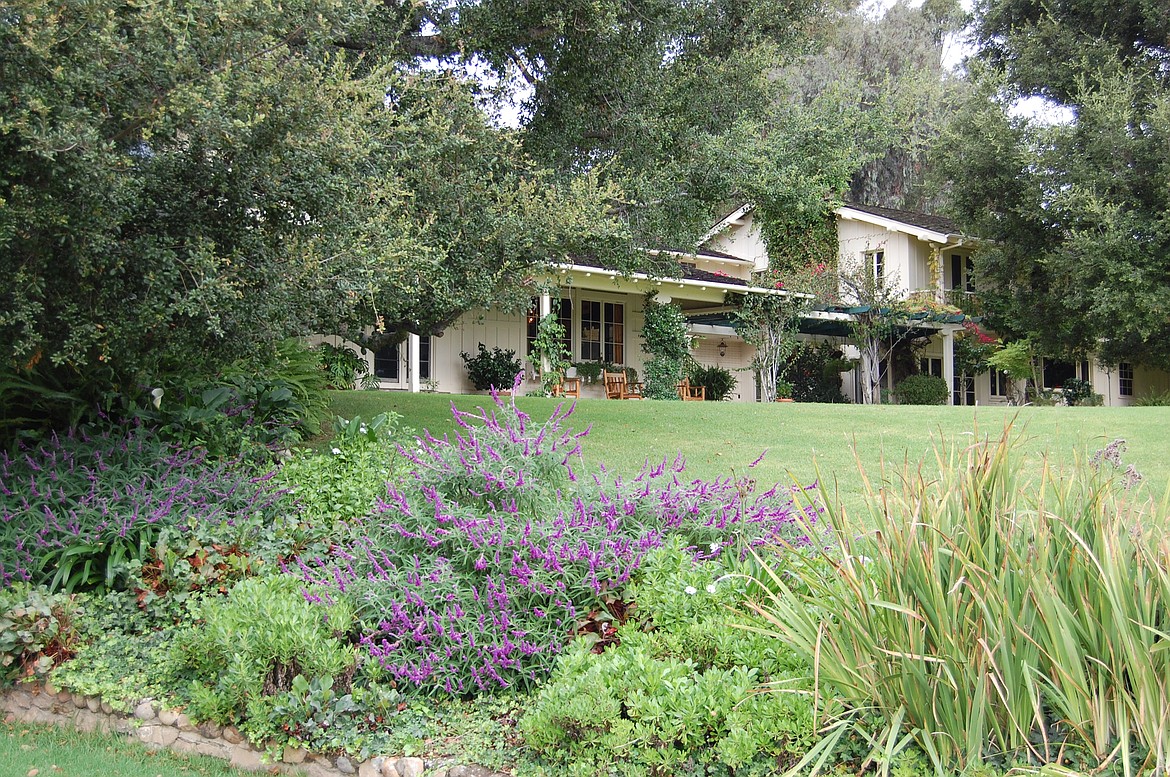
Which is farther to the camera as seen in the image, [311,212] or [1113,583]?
[311,212]

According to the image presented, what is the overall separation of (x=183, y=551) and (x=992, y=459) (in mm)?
4324

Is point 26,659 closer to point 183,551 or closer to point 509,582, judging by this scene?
point 183,551

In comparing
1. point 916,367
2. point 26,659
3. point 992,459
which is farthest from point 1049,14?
point 26,659

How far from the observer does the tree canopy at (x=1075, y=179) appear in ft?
67.4

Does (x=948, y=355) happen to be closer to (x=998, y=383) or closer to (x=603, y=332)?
(x=998, y=383)

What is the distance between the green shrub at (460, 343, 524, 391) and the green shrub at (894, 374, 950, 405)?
1158 centimetres

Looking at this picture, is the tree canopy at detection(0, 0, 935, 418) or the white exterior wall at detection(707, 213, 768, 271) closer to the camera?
the tree canopy at detection(0, 0, 935, 418)

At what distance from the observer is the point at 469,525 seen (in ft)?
15.0

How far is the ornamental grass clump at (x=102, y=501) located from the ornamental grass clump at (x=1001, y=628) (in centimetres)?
391

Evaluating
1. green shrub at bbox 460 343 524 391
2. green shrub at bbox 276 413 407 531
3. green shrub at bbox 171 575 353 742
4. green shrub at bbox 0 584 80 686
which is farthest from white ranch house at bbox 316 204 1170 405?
green shrub at bbox 171 575 353 742

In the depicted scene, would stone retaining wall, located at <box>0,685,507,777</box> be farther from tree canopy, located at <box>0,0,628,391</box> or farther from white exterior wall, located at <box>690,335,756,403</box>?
white exterior wall, located at <box>690,335,756,403</box>

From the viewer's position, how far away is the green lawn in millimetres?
9203

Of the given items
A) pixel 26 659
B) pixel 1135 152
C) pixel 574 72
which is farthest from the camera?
pixel 1135 152

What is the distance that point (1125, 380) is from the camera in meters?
29.2
